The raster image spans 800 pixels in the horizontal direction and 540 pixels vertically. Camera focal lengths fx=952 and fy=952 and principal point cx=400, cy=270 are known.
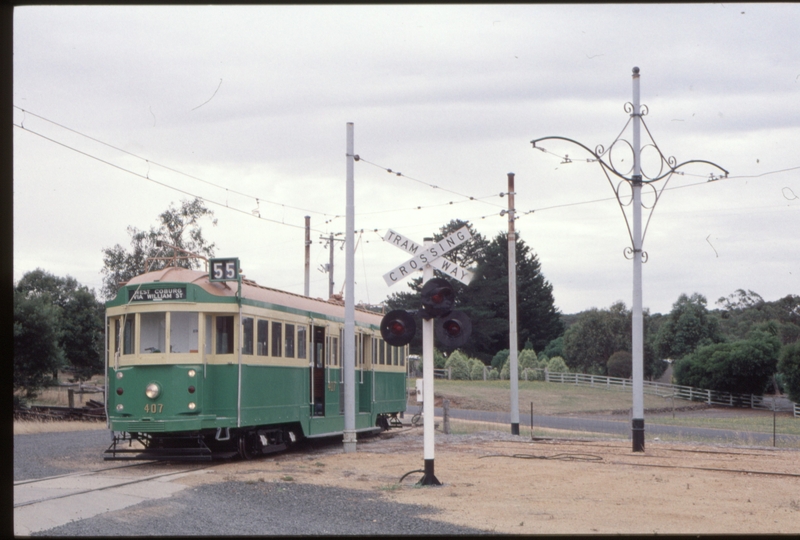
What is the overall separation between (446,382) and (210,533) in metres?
49.1

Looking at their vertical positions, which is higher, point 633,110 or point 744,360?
point 633,110

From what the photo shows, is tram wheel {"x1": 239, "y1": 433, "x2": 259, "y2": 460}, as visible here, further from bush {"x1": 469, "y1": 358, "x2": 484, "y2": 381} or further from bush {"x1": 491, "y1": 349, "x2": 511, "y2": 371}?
bush {"x1": 491, "y1": 349, "x2": 511, "y2": 371}

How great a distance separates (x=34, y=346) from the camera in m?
35.7

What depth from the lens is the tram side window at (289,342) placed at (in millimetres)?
17938

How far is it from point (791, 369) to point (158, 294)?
39618mm

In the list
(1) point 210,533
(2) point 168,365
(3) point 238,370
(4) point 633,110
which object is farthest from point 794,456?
(1) point 210,533

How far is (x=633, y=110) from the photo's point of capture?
1925 centimetres

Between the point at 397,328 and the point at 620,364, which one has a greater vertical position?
the point at 397,328

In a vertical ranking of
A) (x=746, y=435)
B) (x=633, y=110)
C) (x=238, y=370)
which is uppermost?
(x=633, y=110)

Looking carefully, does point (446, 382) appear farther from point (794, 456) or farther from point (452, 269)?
point (452, 269)

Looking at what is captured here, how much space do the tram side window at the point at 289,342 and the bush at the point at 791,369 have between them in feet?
117

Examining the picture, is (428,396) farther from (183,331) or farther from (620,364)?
(620,364)

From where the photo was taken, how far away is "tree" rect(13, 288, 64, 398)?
35188mm

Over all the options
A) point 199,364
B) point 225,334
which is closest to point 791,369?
point 225,334
